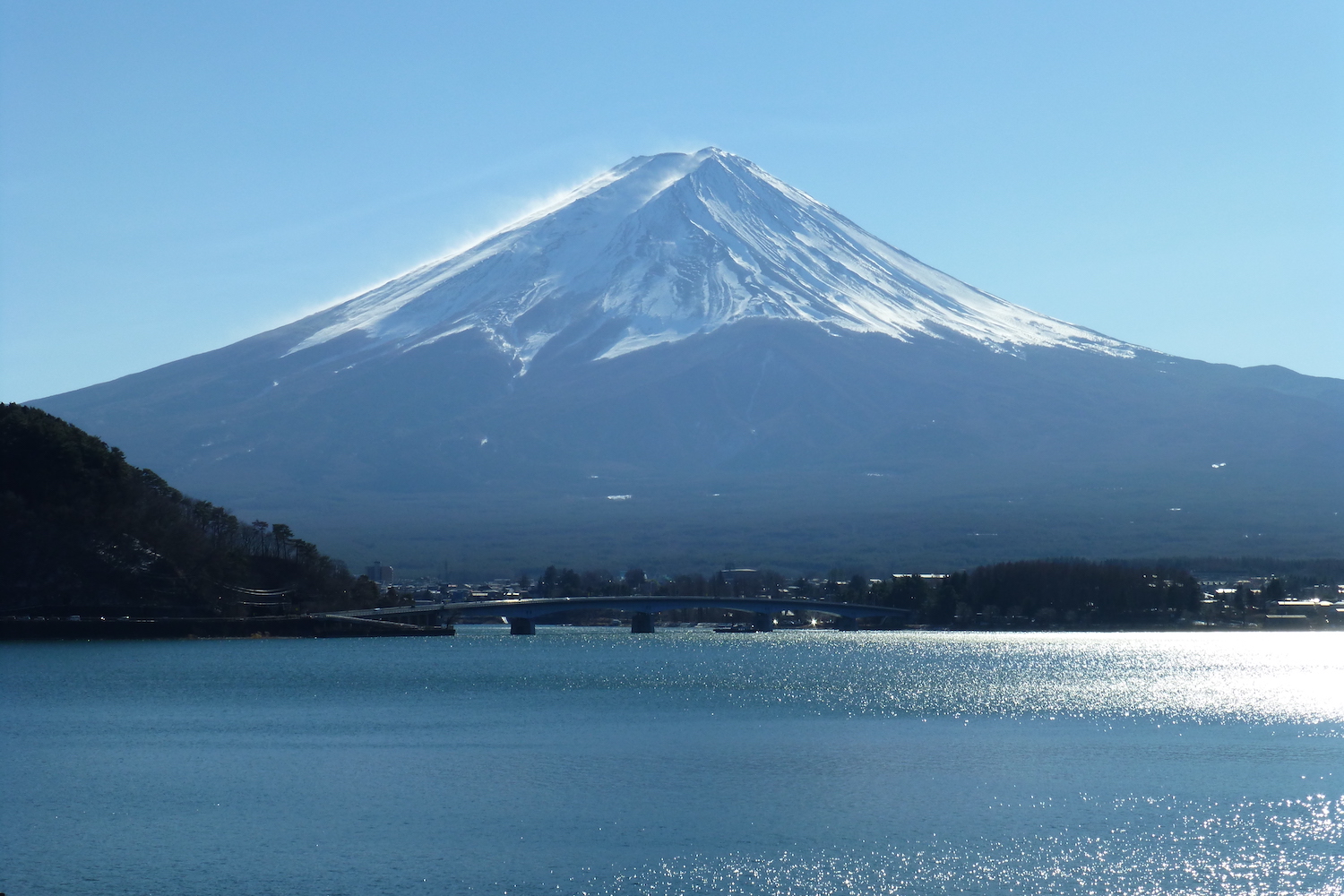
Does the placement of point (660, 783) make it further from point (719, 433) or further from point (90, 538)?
point (719, 433)

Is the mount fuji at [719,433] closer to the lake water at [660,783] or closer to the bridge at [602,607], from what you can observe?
the bridge at [602,607]

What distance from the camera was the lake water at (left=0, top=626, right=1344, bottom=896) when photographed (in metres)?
20.7

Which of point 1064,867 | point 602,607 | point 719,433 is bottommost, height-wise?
point 1064,867

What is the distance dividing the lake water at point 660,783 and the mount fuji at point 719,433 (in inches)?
3464

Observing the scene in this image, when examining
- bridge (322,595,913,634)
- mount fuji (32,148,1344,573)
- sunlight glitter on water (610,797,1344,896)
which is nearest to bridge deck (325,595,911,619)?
bridge (322,595,913,634)

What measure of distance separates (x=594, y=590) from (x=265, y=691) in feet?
240

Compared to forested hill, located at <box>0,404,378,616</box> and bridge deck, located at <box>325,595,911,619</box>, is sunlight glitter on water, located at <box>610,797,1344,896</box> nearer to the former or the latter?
forested hill, located at <box>0,404,378,616</box>

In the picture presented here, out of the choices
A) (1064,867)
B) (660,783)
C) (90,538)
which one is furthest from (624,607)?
(1064,867)

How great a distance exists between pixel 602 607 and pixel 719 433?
309 ft

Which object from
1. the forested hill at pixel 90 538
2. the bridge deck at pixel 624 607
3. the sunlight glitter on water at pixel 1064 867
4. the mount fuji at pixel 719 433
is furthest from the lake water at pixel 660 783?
the mount fuji at pixel 719 433

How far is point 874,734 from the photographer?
33938mm

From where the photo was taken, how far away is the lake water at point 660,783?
2069 cm

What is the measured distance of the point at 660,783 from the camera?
1069 inches

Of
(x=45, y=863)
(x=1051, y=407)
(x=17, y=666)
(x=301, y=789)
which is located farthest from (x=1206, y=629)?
(x=1051, y=407)
